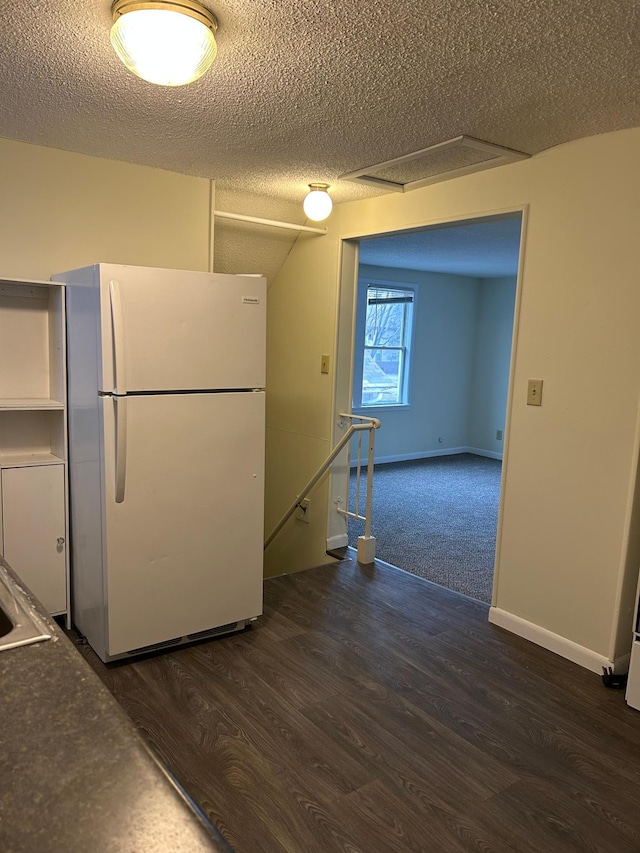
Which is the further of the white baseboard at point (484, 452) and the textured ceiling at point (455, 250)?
the white baseboard at point (484, 452)

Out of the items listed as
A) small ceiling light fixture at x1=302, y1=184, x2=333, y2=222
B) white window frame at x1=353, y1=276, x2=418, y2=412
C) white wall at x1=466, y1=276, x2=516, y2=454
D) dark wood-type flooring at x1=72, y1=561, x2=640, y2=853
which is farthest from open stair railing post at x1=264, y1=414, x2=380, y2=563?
white wall at x1=466, y1=276, x2=516, y2=454

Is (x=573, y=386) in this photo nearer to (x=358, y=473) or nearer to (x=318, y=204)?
(x=358, y=473)

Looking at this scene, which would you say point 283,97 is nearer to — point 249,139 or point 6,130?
point 249,139

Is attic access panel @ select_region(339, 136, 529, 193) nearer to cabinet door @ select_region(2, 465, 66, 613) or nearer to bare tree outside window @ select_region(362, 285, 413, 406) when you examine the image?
cabinet door @ select_region(2, 465, 66, 613)

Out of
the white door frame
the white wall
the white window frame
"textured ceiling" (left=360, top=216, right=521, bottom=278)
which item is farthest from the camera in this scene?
the white wall

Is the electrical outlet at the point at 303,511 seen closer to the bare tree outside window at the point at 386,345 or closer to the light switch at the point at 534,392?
the light switch at the point at 534,392

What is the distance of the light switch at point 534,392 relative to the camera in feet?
9.35

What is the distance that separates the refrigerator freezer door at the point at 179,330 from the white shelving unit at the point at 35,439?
0.50m

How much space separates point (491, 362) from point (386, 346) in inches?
60.0

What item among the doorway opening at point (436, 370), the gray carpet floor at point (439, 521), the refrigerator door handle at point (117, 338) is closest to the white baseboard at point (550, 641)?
the gray carpet floor at point (439, 521)

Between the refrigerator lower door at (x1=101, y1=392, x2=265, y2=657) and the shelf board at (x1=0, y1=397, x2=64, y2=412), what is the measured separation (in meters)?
0.47

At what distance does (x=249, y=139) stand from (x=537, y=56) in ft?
4.16

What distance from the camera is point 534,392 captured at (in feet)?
9.42

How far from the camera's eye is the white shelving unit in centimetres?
274
